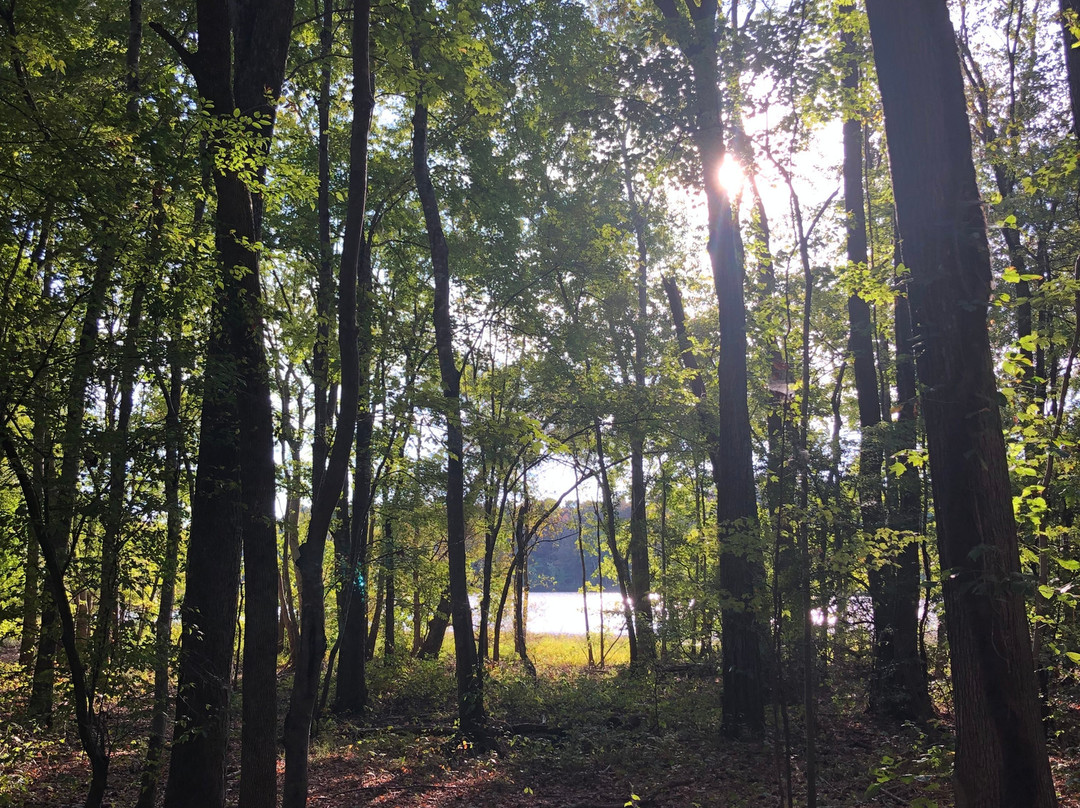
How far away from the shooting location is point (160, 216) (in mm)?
4895

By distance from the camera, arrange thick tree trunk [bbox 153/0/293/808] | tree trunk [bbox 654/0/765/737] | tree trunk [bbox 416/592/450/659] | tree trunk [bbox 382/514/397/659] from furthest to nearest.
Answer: tree trunk [bbox 416/592/450/659] < tree trunk [bbox 382/514/397/659] < tree trunk [bbox 654/0/765/737] < thick tree trunk [bbox 153/0/293/808]

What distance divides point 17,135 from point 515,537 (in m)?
16.7

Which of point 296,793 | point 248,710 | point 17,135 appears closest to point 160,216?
Result: point 17,135

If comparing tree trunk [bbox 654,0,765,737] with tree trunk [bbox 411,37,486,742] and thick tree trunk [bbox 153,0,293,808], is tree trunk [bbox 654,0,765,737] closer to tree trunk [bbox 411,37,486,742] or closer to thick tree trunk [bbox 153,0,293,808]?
tree trunk [bbox 411,37,486,742]

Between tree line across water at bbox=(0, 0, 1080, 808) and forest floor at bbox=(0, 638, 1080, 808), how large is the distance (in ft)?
1.79

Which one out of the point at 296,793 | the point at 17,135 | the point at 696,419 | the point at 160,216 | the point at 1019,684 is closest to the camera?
the point at 1019,684

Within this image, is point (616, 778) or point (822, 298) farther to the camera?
point (822, 298)

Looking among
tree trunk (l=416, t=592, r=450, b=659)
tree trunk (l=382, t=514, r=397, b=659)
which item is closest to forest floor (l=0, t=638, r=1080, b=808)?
tree trunk (l=382, t=514, r=397, b=659)

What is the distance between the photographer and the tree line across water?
3672 mm

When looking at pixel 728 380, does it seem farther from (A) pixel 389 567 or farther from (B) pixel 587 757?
(A) pixel 389 567

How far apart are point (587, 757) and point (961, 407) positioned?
7103 mm

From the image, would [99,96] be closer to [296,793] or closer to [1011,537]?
[296,793]

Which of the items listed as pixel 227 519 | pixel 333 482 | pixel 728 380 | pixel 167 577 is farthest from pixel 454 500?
pixel 333 482

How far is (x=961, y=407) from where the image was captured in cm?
342
